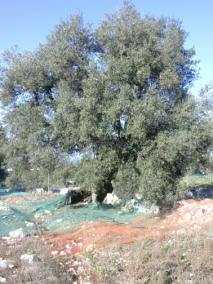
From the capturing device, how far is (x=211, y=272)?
441 centimetres

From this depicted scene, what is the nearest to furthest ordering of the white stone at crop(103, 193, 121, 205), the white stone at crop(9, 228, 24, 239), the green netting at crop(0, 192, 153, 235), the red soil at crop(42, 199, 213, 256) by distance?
the red soil at crop(42, 199, 213, 256) → the white stone at crop(9, 228, 24, 239) → the green netting at crop(0, 192, 153, 235) → the white stone at crop(103, 193, 121, 205)

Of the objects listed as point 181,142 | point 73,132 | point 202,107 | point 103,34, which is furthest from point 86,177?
point 103,34

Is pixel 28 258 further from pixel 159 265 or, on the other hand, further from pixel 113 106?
pixel 113 106

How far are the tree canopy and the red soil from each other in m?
1.50

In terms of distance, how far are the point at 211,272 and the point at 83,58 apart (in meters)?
9.71

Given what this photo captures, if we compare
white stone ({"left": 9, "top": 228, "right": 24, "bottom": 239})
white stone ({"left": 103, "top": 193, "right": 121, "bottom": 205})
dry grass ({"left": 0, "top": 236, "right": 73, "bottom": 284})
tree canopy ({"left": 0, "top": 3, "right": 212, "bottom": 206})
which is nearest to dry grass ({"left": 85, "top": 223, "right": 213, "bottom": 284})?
dry grass ({"left": 0, "top": 236, "right": 73, "bottom": 284})

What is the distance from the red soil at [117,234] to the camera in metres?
6.05

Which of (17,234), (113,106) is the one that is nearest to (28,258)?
(17,234)

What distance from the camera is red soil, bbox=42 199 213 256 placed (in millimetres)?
6051

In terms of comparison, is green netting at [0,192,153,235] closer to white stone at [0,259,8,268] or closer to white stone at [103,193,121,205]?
white stone at [103,193,121,205]

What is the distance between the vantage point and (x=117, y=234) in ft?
21.4

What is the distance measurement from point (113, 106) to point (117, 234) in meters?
4.58

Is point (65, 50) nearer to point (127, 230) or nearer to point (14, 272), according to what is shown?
point (127, 230)

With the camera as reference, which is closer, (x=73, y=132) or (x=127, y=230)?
(x=127, y=230)
